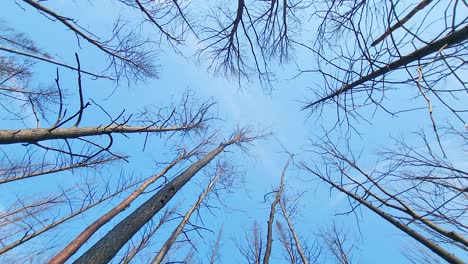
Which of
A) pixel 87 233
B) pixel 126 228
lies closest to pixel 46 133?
pixel 87 233

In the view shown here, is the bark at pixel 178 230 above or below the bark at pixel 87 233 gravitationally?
above

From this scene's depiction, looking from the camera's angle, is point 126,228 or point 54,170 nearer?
point 126,228

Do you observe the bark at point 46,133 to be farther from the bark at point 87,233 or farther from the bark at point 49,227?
the bark at point 49,227

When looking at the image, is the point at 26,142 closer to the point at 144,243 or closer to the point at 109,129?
the point at 109,129

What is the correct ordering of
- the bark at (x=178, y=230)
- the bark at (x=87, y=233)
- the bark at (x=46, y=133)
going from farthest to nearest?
the bark at (x=178, y=230) → the bark at (x=46, y=133) → the bark at (x=87, y=233)

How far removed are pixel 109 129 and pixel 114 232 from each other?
4.33ft

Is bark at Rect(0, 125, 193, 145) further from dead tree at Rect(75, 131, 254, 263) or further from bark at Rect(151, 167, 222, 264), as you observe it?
bark at Rect(151, 167, 222, 264)

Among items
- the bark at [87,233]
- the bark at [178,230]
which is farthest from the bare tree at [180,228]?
the bark at [87,233]

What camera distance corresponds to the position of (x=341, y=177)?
12.7 ft

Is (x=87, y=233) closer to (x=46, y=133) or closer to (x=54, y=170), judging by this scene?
(x=46, y=133)

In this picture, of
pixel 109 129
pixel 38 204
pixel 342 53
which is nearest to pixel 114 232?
pixel 109 129

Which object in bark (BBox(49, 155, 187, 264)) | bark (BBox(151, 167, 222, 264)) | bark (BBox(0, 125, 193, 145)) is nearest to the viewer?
bark (BBox(49, 155, 187, 264))

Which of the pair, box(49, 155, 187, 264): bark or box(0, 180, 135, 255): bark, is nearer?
box(49, 155, 187, 264): bark

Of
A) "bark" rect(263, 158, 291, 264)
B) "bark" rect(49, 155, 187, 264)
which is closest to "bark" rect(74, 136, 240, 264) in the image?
"bark" rect(49, 155, 187, 264)
